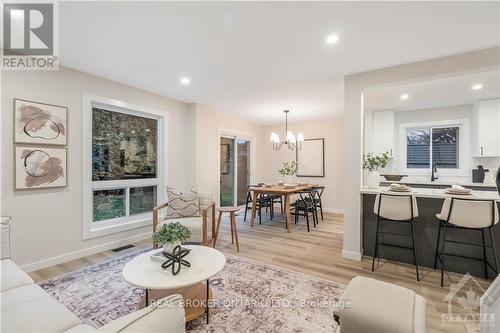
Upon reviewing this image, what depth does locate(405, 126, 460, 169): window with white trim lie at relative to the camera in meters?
5.10

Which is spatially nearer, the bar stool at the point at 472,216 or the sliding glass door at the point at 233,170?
the bar stool at the point at 472,216

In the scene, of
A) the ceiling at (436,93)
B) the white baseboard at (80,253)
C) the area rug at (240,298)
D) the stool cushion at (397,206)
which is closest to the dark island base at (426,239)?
the stool cushion at (397,206)

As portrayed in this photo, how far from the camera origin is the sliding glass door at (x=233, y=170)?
6.15m

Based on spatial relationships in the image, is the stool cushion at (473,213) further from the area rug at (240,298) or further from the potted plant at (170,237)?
the potted plant at (170,237)

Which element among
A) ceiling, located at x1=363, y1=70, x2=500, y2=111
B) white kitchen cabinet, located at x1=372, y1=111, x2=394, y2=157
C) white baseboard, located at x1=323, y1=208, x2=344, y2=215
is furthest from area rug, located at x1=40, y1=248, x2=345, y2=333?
white kitchen cabinet, located at x1=372, y1=111, x2=394, y2=157

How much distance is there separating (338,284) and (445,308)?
90 cm

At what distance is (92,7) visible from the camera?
1909 millimetres

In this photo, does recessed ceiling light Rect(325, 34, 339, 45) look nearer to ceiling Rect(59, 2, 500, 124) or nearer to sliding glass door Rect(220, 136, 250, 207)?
ceiling Rect(59, 2, 500, 124)

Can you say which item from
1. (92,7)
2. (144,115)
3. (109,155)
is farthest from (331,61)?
(109,155)

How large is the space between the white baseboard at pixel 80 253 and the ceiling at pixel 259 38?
2.48m

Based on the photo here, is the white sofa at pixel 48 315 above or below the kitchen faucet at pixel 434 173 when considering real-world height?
below

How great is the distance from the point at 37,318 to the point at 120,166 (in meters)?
2.93

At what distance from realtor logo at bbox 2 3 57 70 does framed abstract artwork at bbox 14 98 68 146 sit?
0.47m

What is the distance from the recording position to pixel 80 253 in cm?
323
